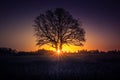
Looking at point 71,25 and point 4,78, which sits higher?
point 71,25

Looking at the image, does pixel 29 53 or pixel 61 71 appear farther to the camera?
pixel 29 53

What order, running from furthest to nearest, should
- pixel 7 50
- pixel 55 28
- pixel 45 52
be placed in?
pixel 7 50 < pixel 45 52 < pixel 55 28

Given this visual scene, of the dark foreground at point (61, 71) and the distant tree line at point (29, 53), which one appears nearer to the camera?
the dark foreground at point (61, 71)

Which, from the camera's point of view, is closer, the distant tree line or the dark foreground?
the dark foreground

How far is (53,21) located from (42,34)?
9.02ft

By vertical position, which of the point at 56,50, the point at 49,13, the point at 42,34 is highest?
the point at 49,13

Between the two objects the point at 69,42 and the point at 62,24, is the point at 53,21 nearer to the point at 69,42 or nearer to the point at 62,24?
the point at 62,24

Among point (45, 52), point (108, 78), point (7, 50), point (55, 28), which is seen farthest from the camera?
point (7, 50)

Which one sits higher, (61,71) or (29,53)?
(29,53)

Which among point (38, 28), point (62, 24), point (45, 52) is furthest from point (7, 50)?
point (62, 24)

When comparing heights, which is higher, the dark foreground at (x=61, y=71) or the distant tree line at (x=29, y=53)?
the distant tree line at (x=29, y=53)

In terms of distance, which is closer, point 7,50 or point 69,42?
point 69,42

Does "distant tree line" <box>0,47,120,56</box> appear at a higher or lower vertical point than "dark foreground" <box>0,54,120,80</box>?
higher

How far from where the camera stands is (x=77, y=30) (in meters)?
36.0
